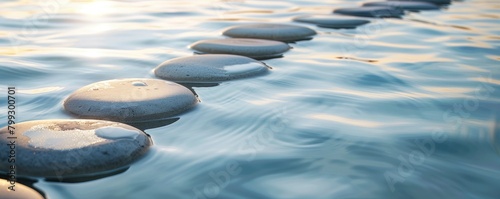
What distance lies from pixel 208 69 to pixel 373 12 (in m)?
3.85

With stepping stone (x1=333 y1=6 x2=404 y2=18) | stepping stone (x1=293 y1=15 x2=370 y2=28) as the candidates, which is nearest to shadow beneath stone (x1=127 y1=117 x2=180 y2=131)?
stepping stone (x1=293 y1=15 x2=370 y2=28)

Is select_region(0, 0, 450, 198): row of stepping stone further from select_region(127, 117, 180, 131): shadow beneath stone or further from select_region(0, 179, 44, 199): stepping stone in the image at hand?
select_region(0, 179, 44, 199): stepping stone

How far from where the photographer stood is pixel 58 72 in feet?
13.6

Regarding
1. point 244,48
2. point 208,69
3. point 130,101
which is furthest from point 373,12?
point 130,101

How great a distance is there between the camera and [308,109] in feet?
11.0

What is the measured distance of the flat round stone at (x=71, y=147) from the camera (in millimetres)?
2379

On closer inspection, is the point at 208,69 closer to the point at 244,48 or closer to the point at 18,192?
the point at 244,48

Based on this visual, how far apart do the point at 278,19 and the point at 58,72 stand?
11.4ft

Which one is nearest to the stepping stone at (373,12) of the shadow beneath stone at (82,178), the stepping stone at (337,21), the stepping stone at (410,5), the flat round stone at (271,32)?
the stepping stone at (410,5)

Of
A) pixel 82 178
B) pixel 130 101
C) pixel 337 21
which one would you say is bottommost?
pixel 82 178

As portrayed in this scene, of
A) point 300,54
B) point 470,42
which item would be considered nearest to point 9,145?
point 300,54

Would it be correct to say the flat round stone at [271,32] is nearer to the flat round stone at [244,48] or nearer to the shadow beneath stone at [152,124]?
the flat round stone at [244,48]

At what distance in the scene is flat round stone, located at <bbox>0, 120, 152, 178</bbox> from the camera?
7.80ft

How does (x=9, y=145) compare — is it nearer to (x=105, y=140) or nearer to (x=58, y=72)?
(x=105, y=140)
